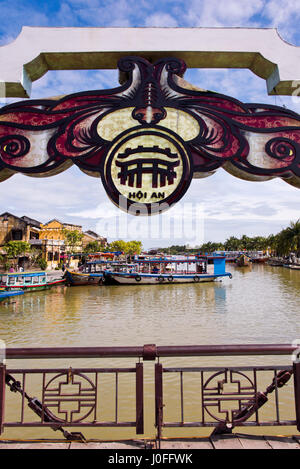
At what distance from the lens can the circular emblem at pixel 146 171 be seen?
303 centimetres

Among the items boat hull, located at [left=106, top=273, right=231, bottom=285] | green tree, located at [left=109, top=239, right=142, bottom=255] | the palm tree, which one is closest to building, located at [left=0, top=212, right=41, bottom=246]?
boat hull, located at [left=106, top=273, right=231, bottom=285]

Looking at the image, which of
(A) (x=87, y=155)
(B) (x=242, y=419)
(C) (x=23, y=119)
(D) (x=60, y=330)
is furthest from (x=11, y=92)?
(D) (x=60, y=330)

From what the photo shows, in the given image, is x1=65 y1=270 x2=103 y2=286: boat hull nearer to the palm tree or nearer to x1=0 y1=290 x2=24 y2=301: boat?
x1=0 y1=290 x2=24 y2=301: boat

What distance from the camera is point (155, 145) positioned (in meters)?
3.10

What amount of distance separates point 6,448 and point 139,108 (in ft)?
11.2

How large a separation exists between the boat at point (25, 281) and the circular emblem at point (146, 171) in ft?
61.5

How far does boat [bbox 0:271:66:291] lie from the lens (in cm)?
1950

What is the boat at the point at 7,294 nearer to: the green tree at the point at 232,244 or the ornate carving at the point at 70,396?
the ornate carving at the point at 70,396

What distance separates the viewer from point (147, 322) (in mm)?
12156

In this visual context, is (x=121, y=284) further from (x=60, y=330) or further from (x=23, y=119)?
(x=23, y=119)

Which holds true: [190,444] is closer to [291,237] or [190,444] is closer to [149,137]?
[149,137]

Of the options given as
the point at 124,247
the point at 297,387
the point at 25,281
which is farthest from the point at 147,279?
the point at 124,247

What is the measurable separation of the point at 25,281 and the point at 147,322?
12775 mm

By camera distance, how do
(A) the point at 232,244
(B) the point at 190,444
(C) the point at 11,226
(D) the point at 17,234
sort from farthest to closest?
(A) the point at 232,244 → (D) the point at 17,234 → (C) the point at 11,226 → (B) the point at 190,444
